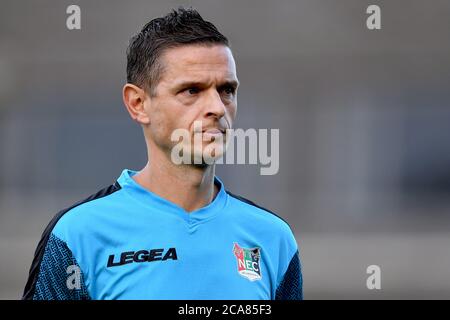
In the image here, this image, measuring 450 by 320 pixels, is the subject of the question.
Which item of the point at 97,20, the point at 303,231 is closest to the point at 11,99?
the point at 97,20

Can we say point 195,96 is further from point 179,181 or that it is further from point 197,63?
point 179,181

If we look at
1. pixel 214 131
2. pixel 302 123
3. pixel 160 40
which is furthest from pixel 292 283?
pixel 302 123

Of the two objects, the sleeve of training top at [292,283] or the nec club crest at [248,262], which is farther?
the sleeve of training top at [292,283]

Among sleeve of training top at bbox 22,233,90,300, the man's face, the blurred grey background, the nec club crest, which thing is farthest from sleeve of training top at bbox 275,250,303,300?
the blurred grey background

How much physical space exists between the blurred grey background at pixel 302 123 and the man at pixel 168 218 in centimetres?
584

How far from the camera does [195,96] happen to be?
6.99ft

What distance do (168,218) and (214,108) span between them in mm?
374

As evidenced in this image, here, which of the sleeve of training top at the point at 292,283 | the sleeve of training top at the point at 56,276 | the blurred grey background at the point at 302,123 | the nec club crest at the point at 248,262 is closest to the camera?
the sleeve of training top at the point at 56,276

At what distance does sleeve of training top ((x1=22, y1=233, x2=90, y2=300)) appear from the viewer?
2.09 m

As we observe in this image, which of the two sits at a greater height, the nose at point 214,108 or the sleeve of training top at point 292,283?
the nose at point 214,108

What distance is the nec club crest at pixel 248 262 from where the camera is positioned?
2193 millimetres

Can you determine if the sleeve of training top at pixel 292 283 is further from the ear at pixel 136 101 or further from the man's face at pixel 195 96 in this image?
the ear at pixel 136 101

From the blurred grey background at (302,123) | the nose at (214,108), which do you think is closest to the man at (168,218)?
the nose at (214,108)

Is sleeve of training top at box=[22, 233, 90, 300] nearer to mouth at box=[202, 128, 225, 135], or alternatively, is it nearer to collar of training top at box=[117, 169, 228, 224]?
collar of training top at box=[117, 169, 228, 224]
